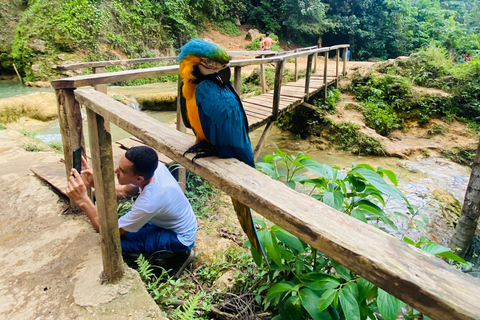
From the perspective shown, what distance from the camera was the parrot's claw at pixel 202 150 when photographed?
113 cm

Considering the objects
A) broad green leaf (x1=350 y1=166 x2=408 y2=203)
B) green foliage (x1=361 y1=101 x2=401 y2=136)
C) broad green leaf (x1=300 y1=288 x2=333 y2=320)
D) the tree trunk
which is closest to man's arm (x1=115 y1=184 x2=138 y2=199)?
broad green leaf (x1=300 y1=288 x2=333 y2=320)

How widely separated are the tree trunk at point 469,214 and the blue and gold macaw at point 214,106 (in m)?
2.66

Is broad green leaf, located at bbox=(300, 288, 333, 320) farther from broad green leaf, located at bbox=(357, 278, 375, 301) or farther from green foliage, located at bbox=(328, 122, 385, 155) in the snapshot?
green foliage, located at bbox=(328, 122, 385, 155)

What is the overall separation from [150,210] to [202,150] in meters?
0.89

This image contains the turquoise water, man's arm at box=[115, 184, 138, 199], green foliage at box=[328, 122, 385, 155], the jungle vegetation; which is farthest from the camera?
the jungle vegetation

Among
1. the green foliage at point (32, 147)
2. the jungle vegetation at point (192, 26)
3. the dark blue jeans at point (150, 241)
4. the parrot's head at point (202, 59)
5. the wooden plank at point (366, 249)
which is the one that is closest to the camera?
the wooden plank at point (366, 249)

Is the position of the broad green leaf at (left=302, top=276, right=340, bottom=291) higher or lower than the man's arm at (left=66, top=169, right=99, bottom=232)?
lower

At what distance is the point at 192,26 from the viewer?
14719mm

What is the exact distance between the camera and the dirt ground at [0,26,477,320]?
1.50 metres

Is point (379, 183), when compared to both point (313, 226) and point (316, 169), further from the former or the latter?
point (313, 226)

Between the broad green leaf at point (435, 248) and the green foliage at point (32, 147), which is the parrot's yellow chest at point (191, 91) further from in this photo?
the green foliage at point (32, 147)

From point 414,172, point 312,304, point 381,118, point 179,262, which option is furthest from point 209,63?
point 381,118

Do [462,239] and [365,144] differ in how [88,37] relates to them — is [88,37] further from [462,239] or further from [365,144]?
[462,239]

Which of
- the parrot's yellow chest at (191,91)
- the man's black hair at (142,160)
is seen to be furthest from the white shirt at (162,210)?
the parrot's yellow chest at (191,91)
